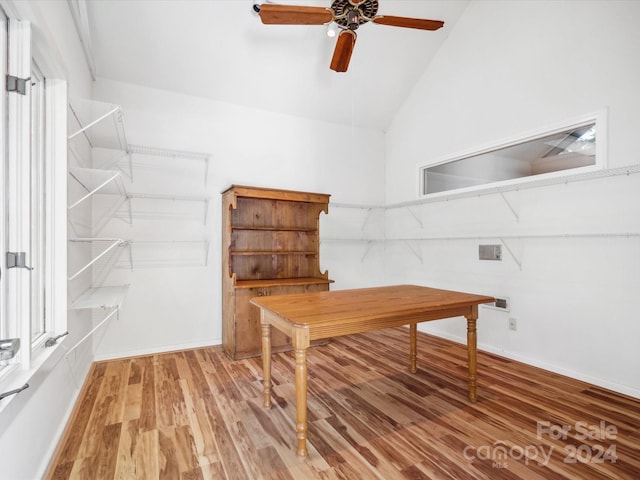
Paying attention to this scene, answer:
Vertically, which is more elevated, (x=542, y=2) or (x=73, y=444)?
(x=542, y=2)

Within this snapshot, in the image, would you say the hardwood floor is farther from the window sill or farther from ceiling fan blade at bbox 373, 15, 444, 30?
ceiling fan blade at bbox 373, 15, 444, 30

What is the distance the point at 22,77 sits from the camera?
4.10 ft

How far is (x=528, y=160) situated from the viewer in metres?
2.98

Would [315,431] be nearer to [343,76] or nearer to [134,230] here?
[134,230]

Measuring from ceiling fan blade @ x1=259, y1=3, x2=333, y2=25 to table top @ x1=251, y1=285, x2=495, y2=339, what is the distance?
178 cm

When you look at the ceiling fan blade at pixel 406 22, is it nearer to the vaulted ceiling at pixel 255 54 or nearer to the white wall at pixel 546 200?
the vaulted ceiling at pixel 255 54

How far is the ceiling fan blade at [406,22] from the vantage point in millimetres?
2135

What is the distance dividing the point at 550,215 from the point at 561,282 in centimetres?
58

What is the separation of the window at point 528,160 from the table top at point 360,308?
1493 millimetres

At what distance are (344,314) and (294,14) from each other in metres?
1.84

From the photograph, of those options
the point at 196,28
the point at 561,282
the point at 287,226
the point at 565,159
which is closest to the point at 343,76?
the point at 196,28

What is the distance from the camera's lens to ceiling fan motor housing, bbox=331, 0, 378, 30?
1935mm

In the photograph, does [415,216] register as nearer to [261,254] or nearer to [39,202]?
[261,254]

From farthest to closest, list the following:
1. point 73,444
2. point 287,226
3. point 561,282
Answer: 1. point 287,226
2. point 561,282
3. point 73,444
